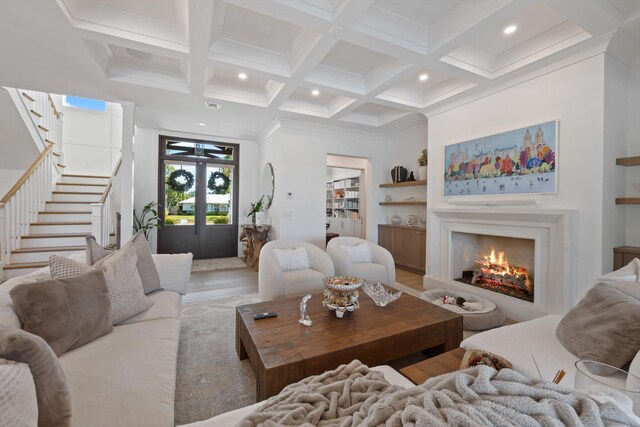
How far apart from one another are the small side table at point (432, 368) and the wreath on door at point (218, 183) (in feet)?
18.8

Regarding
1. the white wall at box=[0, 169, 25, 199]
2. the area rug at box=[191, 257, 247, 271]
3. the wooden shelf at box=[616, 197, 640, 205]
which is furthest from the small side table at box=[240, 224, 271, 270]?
the wooden shelf at box=[616, 197, 640, 205]

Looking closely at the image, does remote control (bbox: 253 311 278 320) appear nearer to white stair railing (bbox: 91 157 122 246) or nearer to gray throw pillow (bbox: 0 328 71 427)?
gray throw pillow (bbox: 0 328 71 427)

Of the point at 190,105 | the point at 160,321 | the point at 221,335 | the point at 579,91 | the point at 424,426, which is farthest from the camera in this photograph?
the point at 190,105

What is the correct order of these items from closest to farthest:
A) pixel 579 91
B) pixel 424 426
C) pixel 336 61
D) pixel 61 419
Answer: pixel 424 426 < pixel 61 419 < pixel 579 91 < pixel 336 61

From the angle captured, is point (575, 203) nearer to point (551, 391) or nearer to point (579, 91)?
point (579, 91)

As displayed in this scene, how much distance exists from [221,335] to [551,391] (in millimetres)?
2507

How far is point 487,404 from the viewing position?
0.54 meters

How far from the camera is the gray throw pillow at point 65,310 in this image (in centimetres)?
124

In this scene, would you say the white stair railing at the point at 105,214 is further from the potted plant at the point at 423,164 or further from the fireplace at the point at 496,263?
the fireplace at the point at 496,263

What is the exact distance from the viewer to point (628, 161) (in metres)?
2.58

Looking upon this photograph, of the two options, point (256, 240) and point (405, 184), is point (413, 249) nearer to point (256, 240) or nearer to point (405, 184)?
point (405, 184)

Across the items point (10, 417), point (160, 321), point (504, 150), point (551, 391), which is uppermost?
point (504, 150)

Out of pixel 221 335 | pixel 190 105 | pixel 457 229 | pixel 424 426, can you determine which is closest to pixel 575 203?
pixel 457 229

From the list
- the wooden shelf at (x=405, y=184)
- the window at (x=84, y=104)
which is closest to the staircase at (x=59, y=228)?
the window at (x=84, y=104)
